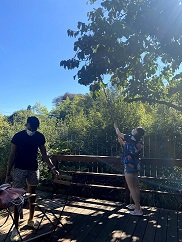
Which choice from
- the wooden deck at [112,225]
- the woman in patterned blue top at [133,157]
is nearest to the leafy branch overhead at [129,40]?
the woman in patterned blue top at [133,157]

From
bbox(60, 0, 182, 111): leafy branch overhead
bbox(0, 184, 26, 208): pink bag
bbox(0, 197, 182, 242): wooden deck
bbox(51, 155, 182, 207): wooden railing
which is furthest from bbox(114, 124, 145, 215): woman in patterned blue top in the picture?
bbox(0, 184, 26, 208): pink bag

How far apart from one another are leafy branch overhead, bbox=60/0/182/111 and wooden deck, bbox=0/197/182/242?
227 centimetres

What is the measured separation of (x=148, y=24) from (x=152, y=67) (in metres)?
1.23

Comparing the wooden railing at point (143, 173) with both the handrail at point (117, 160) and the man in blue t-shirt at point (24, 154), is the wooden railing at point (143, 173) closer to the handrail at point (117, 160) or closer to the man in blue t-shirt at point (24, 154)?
the handrail at point (117, 160)

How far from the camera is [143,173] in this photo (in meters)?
6.43

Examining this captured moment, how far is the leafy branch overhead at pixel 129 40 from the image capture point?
398cm

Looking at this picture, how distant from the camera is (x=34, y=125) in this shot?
3.43 metres

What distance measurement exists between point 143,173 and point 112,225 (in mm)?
2859

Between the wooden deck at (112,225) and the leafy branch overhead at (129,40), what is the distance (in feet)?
7.43

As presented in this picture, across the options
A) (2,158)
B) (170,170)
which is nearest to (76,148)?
(2,158)

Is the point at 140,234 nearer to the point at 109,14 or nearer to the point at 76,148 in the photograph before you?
the point at 109,14

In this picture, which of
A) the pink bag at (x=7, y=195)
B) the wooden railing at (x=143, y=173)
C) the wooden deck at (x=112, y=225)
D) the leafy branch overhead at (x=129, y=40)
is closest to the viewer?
the pink bag at (x=7, y=195)

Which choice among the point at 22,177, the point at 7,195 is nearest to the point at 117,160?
the point at 22,177

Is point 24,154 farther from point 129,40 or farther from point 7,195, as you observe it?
point 129,40
